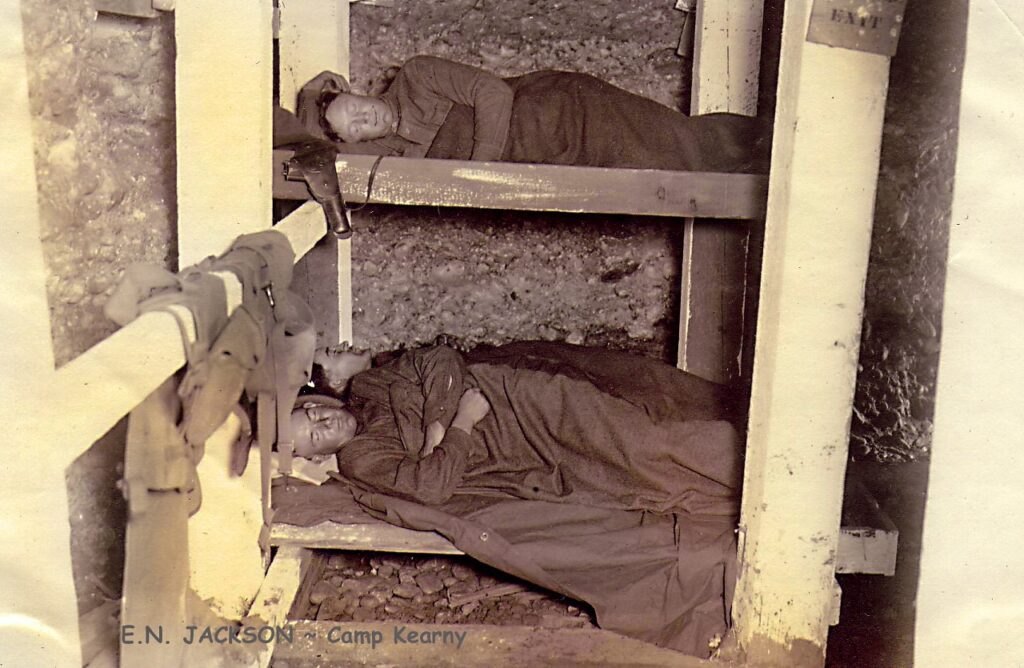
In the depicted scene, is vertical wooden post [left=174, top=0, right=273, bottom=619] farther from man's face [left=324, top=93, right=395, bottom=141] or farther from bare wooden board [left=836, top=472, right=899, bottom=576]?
bare wooden board [left=836, top=472, right=899, bottom=576]

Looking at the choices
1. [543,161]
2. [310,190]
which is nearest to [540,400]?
[543,161]

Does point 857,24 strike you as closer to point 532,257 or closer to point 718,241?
point 718,241

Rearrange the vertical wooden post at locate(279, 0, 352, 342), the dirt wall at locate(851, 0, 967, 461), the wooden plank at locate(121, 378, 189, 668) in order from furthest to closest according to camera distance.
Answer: the vertical wooden post at locate(279, 0, 352, 342) → the dirt wall at locate(851, 0, 967, 461) → the wooden plank at locate(121, 378, 189, 668)

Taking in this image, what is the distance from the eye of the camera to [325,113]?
7.18 ft

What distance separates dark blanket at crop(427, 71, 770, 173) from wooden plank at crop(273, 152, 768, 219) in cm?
40

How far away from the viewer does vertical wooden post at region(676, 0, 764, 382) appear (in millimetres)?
2430

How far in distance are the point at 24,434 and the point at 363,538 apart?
0.84 m

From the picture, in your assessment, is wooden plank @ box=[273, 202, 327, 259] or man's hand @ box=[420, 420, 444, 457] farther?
man's hand @ box=[420, 420, 444, 457]

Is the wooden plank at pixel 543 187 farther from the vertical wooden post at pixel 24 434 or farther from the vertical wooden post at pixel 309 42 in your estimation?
the vertical wooden post at pixel 309 42

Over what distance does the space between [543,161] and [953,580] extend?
131 centimetres

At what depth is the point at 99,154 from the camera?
1.41 m

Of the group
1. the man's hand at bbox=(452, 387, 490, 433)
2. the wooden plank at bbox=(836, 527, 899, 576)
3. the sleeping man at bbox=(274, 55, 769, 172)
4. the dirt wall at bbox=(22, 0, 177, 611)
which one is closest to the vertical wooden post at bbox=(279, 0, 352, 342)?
the sleeping man at bbox=(274, 55, 769, 172)

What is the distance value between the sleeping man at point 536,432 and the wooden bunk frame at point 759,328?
0.23 meters

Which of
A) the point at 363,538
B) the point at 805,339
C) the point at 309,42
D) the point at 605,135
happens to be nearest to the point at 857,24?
the point at 805,339
